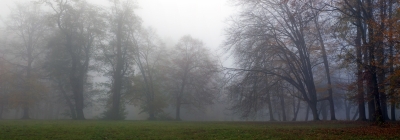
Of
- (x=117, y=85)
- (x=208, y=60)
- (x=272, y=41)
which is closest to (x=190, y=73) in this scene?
(x=208, y=60)

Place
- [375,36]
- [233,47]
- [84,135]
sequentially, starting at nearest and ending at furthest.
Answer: [84,135], [375,36], [233,47]

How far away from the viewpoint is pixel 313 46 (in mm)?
31344

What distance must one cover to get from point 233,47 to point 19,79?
26974 millimetres

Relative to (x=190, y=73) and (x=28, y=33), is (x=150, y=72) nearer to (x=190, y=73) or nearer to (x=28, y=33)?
(x=190, y=73)

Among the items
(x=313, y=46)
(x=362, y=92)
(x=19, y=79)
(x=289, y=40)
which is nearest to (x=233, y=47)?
(x=289, y=40)

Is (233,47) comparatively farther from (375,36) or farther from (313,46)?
(375,36)

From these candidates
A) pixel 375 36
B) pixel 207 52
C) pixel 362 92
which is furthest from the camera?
pixel 207 52

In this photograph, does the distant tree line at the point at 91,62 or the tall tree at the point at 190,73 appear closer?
the distant tree line at the point at 91,62

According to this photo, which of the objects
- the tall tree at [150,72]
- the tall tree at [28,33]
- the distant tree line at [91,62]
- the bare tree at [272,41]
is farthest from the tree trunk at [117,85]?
the bare tree at [272,41]

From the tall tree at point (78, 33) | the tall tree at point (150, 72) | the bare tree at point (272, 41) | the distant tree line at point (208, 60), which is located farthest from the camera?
the tall tree at point (150, 72)

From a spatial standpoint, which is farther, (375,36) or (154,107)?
(154,107)

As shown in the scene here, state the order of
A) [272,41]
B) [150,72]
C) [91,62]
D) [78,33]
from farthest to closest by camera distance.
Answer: [150,72] < [91,62] < [78,33] < [272,41]

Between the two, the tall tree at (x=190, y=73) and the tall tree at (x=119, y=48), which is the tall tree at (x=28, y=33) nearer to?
the tall tree at (x=119, y=48)

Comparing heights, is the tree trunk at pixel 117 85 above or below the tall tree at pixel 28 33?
below
